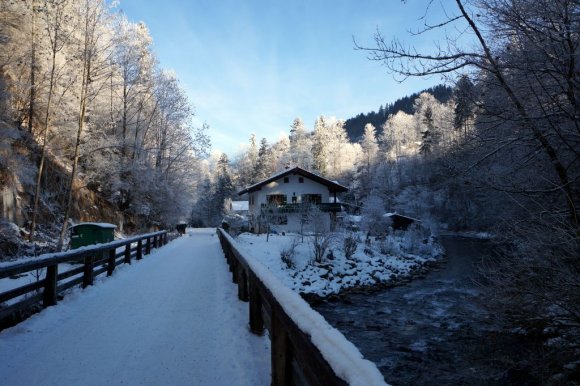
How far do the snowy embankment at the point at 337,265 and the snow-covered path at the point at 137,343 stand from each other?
10.1 metres

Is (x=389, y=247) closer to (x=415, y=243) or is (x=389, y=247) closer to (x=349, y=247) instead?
(x=415, y=243)

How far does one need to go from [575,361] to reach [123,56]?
3003 centimetres

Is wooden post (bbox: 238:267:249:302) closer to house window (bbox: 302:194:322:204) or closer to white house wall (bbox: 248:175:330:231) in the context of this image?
house window (bbox: 302:194:322:204)

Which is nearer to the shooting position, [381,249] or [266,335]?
[266,335]

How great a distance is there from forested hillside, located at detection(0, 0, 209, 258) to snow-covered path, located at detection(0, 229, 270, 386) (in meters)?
8.78

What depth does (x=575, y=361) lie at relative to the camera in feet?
24.1

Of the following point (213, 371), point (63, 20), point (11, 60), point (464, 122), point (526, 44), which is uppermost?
point (63, 20)

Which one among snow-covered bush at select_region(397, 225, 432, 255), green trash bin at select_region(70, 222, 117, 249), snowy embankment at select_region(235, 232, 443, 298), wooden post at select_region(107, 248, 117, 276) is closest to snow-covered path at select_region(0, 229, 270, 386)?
wooden post at select_region(107, 248, 117, 276)

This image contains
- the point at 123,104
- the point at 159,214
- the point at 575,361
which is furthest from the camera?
the point at 159,214

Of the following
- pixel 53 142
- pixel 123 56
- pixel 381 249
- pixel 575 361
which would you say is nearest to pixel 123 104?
pixel 123 56

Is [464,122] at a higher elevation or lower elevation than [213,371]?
higher

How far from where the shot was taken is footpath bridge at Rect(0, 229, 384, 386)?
2.37 meters

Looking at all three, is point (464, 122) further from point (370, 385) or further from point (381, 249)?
point (381, 249)

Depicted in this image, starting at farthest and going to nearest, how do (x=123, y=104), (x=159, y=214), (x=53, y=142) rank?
(x=159, y=214) → (x=123, y=104) → (x=53, y=142)
